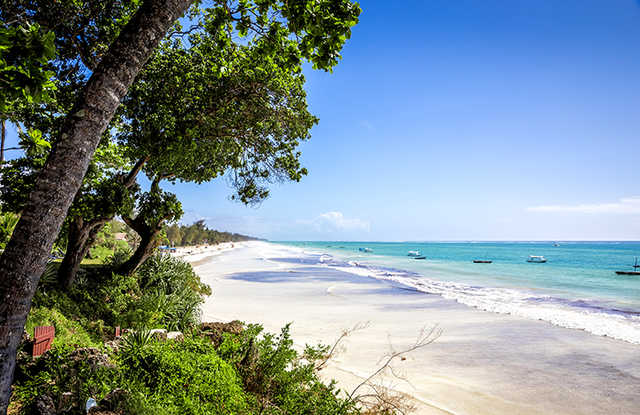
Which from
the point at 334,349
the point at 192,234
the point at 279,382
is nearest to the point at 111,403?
the point at 279,382

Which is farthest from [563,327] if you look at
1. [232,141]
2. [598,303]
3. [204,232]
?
[204,232]

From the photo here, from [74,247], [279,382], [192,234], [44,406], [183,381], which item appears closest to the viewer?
[44,406]

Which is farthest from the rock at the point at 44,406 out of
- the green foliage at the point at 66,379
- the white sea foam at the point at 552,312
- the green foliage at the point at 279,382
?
the white sea foam at the point at 552,312

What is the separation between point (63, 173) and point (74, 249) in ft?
26.9

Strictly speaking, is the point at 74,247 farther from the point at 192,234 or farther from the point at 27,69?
the point at 192,234

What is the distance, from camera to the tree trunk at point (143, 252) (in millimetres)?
9656

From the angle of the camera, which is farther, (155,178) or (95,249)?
(95,249)

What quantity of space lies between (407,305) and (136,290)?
11796 mm

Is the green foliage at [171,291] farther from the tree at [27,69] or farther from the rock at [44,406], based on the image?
the tree at [27,69]

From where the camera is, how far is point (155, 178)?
10.8 m

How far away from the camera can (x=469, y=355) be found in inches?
332

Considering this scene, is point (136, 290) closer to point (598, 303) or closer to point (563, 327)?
point (563, 327)

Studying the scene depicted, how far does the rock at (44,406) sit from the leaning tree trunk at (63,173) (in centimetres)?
106

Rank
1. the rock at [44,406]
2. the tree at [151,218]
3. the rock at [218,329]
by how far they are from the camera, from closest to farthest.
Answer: the rock at [44,406], the rock at [218,329], the tree at [151,218]
